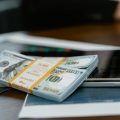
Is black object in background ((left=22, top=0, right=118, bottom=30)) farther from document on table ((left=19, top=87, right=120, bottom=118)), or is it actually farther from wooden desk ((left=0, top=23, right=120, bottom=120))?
document on table ((left=19, top=87, right=120, bottom=118))

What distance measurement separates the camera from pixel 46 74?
19.9 inches

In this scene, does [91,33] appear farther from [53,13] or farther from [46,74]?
[46,74]

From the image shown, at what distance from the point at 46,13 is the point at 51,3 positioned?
4cm

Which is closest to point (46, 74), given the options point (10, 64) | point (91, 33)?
point (10, 64)

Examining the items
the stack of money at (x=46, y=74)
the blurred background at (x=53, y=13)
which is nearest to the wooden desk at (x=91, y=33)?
the blurred background at (x=53, y=13)

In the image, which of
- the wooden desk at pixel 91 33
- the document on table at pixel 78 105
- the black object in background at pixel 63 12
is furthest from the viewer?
the black object in background at pixel 63 12

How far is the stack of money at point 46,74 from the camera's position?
1.54 ft

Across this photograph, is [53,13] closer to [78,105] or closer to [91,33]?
[91,33]

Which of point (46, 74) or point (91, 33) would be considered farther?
point (91, 33)

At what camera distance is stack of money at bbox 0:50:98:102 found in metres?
0.47

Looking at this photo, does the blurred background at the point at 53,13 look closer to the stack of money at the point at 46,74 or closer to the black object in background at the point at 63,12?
the black object in background at the point at 63,12

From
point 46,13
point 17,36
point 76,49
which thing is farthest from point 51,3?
point 76,49

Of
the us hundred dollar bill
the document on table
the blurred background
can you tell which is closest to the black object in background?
the blurred background

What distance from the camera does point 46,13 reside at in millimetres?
954
